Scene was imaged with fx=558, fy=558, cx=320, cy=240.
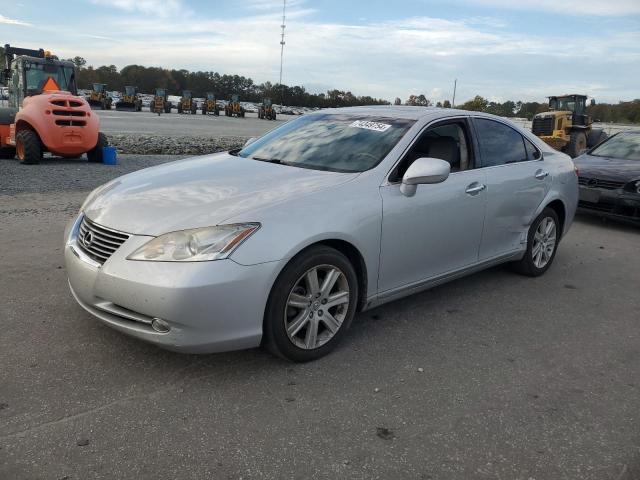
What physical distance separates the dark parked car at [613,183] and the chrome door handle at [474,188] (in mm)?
4538

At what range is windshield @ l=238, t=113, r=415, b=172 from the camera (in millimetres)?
3908

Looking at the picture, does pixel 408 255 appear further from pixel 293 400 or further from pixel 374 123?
pixel 293 400

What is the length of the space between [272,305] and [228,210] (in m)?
0.59

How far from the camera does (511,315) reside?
4414 mm

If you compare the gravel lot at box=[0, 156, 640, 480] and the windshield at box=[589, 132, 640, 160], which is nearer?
the gravel lot at box=[0, 156, 640, 480]

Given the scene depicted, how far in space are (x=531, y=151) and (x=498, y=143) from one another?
0.62 m

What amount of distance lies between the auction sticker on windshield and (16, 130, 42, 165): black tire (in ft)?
30.8

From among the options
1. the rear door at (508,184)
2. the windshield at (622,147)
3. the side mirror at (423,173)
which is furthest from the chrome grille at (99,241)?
the windshield at (622,147)

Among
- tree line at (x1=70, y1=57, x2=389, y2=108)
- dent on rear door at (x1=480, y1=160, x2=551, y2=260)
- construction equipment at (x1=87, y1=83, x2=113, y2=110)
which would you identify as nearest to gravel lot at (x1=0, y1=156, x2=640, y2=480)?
dent on rear door at (x1=480, y1=160, x2=551, y2=260)

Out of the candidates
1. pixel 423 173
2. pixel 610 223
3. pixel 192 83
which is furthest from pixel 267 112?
pixel 192 83

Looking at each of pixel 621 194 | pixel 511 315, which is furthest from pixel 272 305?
pixel 621 194

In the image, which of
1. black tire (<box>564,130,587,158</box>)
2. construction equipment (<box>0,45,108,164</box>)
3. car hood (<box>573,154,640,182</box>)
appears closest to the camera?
car hood (<box>573,154,640,182</box>)

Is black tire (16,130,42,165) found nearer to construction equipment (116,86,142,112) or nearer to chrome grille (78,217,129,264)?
chrome grille (78,217,129,264)

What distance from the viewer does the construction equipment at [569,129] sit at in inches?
826
